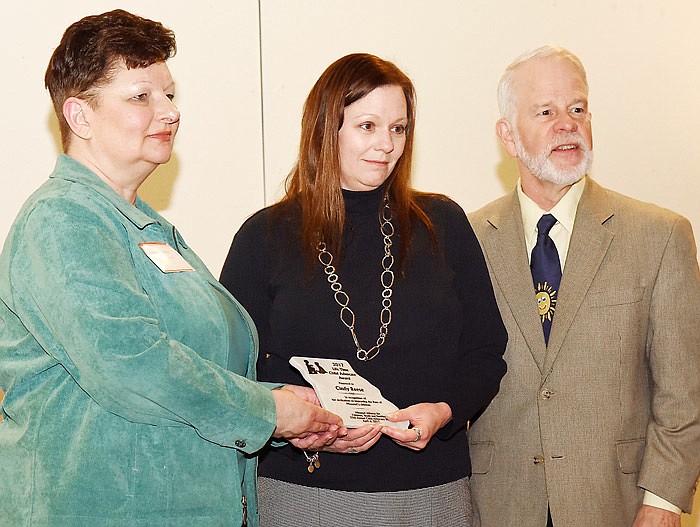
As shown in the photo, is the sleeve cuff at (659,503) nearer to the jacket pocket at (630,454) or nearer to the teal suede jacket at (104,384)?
the jacket pocket at (630,454)

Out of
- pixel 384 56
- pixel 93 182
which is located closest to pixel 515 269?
pixel 93 182

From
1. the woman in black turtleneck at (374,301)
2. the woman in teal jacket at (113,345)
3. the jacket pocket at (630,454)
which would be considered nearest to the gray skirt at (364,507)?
the woman in black turtleneck at (374,301)

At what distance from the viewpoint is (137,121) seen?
2.05 meters

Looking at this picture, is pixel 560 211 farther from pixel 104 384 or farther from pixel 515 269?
pixel 104 384

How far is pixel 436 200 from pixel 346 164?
0.99 feet

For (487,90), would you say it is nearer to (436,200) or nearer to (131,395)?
(436,200)

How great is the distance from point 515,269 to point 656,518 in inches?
32.0

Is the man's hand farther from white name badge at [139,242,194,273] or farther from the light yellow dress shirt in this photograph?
white name badge at [139,242,194,273]

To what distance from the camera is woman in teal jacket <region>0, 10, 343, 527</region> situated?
1845mm

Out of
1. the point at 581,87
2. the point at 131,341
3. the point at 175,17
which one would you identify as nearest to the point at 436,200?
the point at 581,87

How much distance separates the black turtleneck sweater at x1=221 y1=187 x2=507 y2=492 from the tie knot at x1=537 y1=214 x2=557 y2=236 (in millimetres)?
255

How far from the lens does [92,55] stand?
78.6 inches

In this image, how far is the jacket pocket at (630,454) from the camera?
2.64m

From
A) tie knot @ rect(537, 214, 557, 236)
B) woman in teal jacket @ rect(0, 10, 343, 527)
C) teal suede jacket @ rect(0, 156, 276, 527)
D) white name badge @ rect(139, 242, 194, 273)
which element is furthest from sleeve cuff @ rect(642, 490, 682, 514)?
white name badge @ rect(139, 242, 194, 273)
